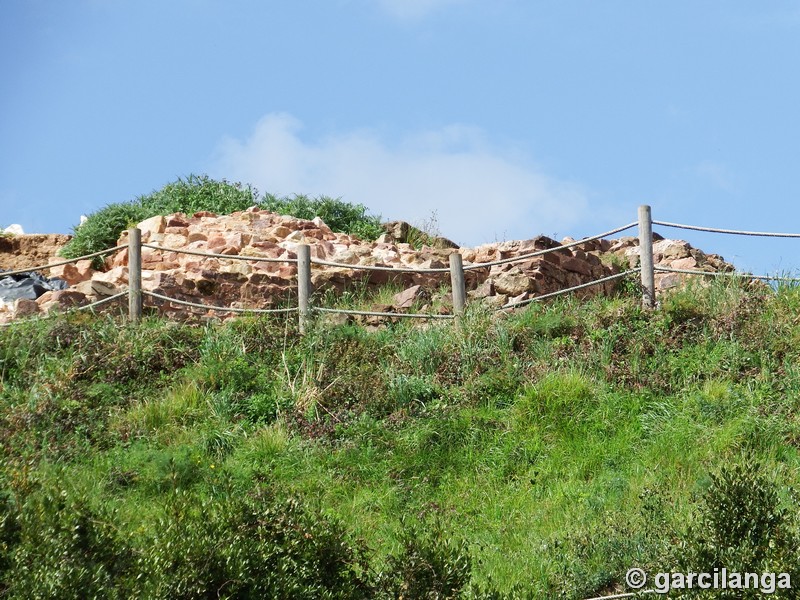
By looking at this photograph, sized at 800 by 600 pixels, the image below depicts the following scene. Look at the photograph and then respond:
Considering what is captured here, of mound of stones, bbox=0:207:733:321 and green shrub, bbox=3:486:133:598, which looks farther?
mound of stones, bbox=0:207:733:321

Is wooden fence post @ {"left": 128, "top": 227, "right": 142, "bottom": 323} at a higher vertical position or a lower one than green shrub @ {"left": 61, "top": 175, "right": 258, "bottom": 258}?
lower

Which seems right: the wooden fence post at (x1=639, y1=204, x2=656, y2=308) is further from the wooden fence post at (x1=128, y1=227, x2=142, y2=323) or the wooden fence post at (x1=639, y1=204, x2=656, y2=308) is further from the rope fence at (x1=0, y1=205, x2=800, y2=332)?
the wooden fence post at (x1=128, y1=227, x2=142, y2=323)

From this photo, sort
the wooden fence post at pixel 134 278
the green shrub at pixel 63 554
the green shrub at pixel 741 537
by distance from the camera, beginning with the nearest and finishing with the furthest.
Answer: the green shrub at pixel 63 554
the green shrub at pixel 741 537
the wooden fence post at pixel 134 278

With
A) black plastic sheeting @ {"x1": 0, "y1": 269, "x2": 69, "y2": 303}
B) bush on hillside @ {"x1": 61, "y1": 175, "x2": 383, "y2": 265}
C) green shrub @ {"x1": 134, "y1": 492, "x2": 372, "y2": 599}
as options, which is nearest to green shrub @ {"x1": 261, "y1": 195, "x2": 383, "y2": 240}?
bush on hillside @ {"x1": 61, "y1": 175, "x2": 383, "y2": 265}

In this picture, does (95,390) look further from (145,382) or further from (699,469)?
(699,469)

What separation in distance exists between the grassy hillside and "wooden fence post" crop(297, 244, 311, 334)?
0.71ft

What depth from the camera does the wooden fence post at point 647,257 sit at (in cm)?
1443

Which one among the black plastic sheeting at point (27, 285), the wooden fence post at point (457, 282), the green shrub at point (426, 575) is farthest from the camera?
the black plastic sheeting at point (27, 285)

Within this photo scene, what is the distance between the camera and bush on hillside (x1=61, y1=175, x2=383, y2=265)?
63.9ft

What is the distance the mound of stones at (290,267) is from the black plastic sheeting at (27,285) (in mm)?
242

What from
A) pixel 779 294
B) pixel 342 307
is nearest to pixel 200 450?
pixel 342 307

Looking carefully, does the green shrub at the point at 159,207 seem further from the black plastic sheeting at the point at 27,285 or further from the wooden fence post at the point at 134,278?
the wooden fence post at the point at 134,278

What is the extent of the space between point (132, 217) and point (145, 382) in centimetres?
710

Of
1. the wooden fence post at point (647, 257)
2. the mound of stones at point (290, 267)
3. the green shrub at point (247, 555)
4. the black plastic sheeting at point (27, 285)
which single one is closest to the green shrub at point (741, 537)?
the green shrub at point (247, 555)
